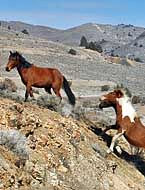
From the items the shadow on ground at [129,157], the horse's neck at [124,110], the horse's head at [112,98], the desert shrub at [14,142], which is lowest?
the shadow on ground at [129,157]

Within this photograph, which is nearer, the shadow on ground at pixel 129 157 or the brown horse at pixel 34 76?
the shadow on ground at pixel 129 157

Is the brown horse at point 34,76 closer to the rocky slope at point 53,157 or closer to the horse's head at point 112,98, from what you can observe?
the horse's head at point 112,98

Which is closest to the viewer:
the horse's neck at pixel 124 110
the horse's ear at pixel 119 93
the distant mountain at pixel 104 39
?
the horse's neck at pixel 124 110

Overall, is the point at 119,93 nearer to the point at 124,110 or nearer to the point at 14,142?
the point at 124,110

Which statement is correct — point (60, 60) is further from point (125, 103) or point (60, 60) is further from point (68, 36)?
point (68, 36)

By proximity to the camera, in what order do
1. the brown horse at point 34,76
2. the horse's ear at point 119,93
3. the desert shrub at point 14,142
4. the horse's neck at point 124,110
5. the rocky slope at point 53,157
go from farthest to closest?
the brown horse at point 34,76 → the horse's ear at point 119,93 → the horse's neck at point 124,110 → the desert shrub at point 14,142 → the rocky slope at point 53,157

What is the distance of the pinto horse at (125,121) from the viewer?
39.6 feet

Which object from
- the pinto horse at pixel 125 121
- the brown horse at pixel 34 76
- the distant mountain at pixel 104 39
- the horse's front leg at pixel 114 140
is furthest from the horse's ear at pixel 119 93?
the distant mountain at pixel 104 39

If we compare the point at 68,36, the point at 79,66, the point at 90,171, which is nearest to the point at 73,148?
the point at 90,171

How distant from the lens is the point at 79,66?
59.1 metres

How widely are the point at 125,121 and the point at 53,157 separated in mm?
2922

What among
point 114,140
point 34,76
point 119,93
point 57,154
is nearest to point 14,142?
point 57,154

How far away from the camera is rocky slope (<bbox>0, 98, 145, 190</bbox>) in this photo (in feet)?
29.1

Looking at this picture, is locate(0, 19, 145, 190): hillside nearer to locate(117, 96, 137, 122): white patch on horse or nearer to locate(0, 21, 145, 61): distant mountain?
locate(117, 96, 137, 122): white patch on horse
